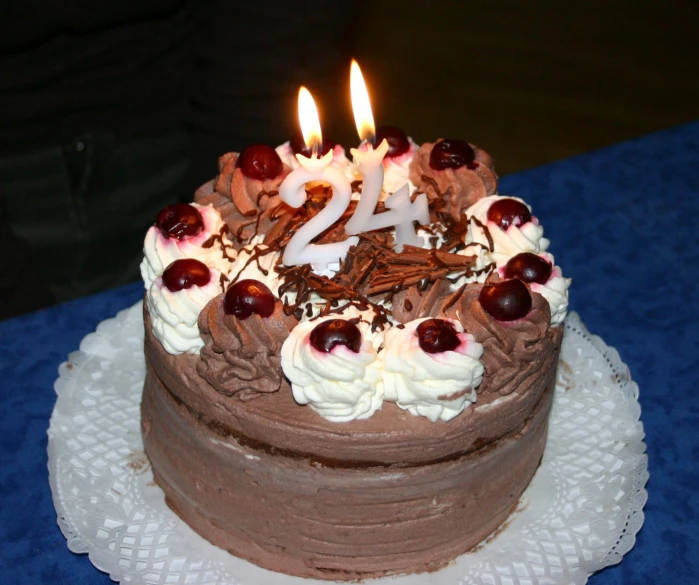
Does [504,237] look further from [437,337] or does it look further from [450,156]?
[437,337]

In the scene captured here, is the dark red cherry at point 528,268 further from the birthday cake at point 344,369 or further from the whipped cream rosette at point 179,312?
the whipped cream rosette at point 179,312

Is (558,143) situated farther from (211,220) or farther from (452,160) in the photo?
(211,220)

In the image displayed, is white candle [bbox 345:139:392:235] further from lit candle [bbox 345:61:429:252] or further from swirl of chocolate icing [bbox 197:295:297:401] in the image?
swirl of chocolate icing [bbox 197:295:297:401]

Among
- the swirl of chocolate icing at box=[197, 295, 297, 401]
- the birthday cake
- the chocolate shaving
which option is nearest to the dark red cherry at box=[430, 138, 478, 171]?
the birthday cake

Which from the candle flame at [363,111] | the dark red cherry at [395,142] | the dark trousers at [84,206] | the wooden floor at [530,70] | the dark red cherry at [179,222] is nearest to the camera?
the candle flame at [363,111]

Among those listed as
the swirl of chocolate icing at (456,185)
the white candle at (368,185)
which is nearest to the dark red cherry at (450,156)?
the swirl of chocolate icing at (456,185)

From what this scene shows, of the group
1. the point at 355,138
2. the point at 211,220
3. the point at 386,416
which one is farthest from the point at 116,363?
the point at 355,138

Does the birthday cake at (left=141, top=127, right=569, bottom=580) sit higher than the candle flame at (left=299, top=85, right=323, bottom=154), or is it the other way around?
the candle flame at (left=299, top=85, right=323, bottom=154)
